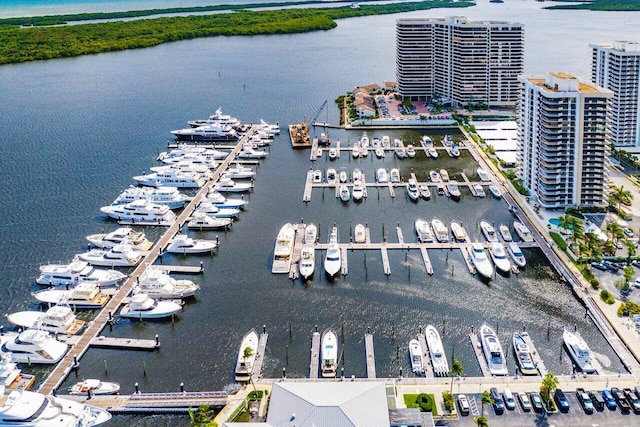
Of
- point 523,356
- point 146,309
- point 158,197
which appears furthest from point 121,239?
point 523,356

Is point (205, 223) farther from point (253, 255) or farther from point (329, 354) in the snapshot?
point (329, 354)

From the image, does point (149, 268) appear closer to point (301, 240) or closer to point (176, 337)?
point (176, 337)

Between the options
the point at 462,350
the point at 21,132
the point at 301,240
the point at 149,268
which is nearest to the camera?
the point at 462,350

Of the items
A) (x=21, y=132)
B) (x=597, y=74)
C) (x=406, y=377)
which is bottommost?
(x=406, y=377)

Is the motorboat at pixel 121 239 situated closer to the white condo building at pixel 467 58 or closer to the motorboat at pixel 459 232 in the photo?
the motorboat at pixel 459 232

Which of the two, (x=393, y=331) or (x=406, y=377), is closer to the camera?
(x=406, y=377)

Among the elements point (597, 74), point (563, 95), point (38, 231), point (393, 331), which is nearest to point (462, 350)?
point (393, 331)

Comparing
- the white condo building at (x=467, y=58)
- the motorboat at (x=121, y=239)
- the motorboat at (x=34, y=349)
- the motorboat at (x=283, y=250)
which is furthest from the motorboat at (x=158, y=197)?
the white condo building at (x=467, y=58)
